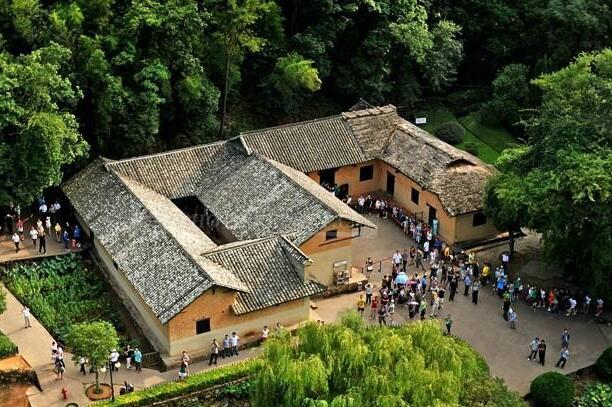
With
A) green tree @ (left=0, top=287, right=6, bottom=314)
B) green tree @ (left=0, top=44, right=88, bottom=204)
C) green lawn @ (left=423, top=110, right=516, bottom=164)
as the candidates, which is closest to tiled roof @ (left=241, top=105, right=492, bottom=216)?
green lawn @ (left=423, top=110, right=516, bottom=164)

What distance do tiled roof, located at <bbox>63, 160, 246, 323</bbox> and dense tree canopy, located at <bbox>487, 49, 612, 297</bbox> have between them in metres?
14.9

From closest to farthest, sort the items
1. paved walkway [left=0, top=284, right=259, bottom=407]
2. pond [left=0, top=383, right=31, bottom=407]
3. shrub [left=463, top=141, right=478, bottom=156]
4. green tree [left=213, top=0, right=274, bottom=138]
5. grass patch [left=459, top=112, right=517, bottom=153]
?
pond [left=0, top=383, right=31, bottom=407]
paved walkway [left=0, top=284, right=259, bottom=407]
green tree [left=213, top=0, right=274, bottom=138]
shrub [left=463, top=141, right=478, bottom=156]
grass patch [left=459, top=112, right=517, bottom=153]

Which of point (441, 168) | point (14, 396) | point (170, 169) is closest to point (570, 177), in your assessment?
point (441, 168)

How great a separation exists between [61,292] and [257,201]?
10.8 m

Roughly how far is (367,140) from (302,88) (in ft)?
26.5

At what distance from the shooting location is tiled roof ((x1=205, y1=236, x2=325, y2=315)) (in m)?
42.7

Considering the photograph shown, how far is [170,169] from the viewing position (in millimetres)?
53125

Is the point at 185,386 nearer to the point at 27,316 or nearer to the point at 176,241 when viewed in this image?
A: the point at 176,241

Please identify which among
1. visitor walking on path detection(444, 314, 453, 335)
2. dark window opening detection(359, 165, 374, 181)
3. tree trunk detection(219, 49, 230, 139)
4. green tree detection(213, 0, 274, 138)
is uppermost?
green tree detection(213, 0, 274, 138)

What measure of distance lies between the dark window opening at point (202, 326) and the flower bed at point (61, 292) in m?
4.97

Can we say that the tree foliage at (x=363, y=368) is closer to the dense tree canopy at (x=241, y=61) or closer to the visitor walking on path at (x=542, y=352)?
the visitor walking on path at (x=542, y=352)

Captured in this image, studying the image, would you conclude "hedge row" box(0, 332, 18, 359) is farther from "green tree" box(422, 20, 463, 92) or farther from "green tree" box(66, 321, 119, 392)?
"green tree" box(422, 20, 463, 92)

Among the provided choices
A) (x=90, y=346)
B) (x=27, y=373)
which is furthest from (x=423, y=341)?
(x=27, y=373)

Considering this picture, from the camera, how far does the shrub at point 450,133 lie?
65.8 m
